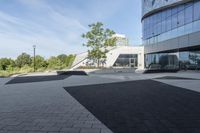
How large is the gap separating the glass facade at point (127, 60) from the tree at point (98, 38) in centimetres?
1206

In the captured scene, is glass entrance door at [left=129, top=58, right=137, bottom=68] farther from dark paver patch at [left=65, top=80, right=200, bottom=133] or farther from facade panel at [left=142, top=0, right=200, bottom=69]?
dark paver patch at [left=65, top=80, right=200, bottom=133]

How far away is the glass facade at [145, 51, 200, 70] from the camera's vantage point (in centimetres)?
2773

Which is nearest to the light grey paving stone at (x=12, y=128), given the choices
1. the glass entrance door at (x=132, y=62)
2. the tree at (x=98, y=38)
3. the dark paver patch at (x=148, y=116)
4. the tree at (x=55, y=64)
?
the dark paver patch at (x=148, y=116)

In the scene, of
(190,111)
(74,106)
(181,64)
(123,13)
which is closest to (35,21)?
(123,13)

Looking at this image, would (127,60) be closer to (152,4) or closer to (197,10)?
(152,4)

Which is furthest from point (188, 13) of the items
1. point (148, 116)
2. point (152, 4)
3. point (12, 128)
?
point (12, 128)

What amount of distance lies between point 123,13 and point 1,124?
1161 inches

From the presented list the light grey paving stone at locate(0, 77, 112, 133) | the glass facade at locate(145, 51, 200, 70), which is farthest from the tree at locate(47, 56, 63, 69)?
the light grey paving stone at locate(0, 77, 112, 133)

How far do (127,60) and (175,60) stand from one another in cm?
1522

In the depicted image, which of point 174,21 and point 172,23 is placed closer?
point 174,21

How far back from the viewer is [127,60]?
46438mm

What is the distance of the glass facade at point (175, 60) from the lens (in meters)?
27.7

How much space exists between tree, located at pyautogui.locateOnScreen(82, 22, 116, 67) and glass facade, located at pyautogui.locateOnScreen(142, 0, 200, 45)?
836 cm

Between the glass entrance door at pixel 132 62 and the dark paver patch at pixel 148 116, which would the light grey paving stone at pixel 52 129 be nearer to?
the dark paver patch at pixel 148 116
